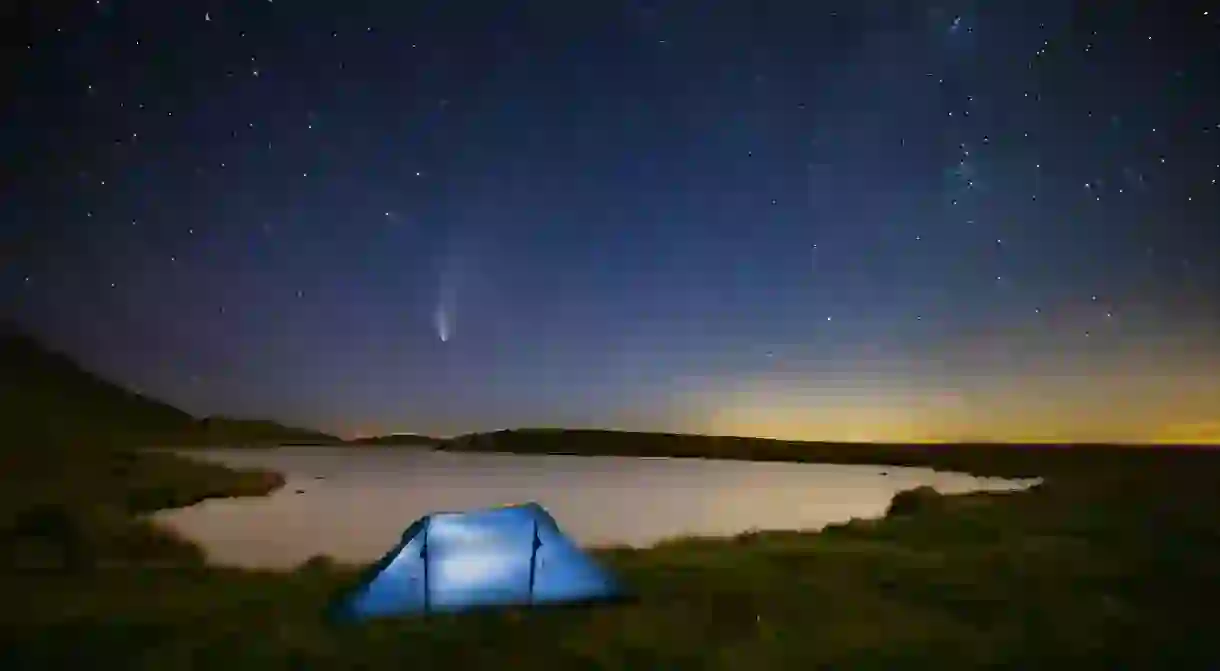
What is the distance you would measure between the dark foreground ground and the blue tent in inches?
17.7

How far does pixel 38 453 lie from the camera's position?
276 feet

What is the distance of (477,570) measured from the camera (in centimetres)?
1243

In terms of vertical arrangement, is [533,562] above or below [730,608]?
above

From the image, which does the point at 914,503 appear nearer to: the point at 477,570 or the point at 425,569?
the point at 477,570

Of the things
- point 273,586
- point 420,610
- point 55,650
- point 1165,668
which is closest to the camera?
point 1165,668

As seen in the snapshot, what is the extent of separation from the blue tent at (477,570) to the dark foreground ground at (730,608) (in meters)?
0.45

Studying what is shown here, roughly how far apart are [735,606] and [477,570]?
3444mm

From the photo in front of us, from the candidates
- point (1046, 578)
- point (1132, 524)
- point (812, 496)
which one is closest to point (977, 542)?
point (1132, 524)

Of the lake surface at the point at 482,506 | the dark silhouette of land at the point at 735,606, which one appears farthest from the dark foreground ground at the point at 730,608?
the lake surface at the point at 482,506

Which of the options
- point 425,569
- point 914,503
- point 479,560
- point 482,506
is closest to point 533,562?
point 479,560

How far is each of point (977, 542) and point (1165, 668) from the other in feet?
37.0

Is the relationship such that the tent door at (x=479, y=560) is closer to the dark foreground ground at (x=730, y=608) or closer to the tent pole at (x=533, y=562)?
the tent pole at (x=533, y=562)

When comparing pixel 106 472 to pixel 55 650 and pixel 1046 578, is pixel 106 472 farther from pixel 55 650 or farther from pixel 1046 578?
pixel 1046 578

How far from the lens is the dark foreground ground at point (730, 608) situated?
9.54 m
